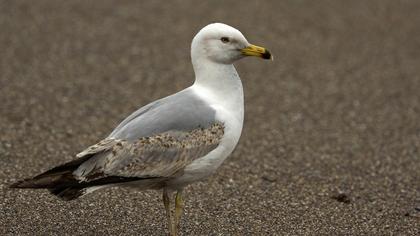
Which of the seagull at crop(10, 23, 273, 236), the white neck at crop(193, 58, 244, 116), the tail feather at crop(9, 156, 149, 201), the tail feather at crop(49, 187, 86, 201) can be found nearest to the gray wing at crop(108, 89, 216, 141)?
the seagull at crop(10, 23, 273, 236)

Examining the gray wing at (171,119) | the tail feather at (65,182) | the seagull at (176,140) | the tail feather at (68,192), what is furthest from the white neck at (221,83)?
the tail feather at (68,192)

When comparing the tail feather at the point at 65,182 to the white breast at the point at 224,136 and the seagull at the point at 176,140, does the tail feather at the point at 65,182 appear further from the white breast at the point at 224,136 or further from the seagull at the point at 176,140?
the white breast at the point at 224,136

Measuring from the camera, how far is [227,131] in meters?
5.45

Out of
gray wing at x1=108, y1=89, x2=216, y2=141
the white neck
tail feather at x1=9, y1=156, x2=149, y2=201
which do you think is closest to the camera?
tail feather at x1=9, y1=156, x2=149, y2=201

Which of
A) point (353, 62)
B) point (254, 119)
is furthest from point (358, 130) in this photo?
point (353, 62)

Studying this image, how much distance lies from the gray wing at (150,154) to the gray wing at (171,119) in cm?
4

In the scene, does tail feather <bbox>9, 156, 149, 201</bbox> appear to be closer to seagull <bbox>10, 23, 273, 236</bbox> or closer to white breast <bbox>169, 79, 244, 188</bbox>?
seagull <bbox>10, 23, 273, 236</bbox>

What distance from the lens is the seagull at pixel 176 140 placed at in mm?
5227

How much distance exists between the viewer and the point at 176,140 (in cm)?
538

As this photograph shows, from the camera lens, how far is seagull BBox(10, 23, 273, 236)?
5227mm

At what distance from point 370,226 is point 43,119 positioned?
4.08 meters

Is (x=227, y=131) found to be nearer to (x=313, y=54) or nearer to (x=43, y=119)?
(x=43, y=119)

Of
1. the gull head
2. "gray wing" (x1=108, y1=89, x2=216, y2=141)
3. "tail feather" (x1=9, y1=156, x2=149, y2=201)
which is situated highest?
the gull head

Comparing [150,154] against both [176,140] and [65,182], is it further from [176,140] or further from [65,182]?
[65,182]
